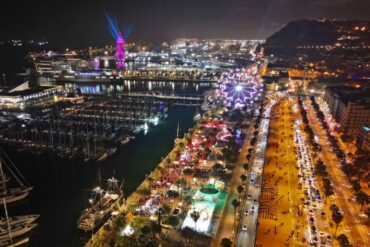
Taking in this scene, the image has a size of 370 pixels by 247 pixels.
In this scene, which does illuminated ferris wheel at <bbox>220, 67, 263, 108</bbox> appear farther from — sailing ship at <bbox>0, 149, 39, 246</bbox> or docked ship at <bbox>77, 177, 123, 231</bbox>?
sailing ship at <bbox>0, 149, 39, 246</bbox>

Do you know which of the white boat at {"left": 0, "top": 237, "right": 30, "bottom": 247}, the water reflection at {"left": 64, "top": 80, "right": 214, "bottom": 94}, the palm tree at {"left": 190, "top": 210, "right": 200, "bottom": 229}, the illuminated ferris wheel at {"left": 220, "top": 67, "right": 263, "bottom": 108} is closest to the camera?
the white boat at {"left": 0, "top": 237, "right": 30, "bottom": 247}

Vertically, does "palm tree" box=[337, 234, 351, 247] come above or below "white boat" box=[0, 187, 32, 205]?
above

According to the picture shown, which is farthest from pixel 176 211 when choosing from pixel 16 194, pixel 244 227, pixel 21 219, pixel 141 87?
pixel 141 87

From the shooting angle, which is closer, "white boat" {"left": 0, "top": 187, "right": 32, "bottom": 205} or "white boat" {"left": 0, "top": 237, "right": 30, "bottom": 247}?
"white boat" {"left": 0, "top": 237, "right": 30, "bottom": 247}

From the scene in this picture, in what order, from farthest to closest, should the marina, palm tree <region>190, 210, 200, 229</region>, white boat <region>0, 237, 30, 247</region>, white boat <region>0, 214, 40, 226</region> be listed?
the marina, white boat <region>0, 214, 40, 226</region>, palm tree <region>190, 210, 200, 229</region>, white boat <region>0, 237, 30, 247</region>

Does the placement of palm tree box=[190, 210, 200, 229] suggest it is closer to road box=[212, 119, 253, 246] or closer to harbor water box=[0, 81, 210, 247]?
road box=[212, 119, 253, 246]

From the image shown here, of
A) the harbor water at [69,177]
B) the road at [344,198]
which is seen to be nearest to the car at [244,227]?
the road at [344,198]

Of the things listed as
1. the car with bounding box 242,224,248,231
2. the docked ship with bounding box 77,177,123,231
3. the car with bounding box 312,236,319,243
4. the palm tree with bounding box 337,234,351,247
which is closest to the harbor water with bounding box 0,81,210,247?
the docked ship with bounding box 77,177,123,231

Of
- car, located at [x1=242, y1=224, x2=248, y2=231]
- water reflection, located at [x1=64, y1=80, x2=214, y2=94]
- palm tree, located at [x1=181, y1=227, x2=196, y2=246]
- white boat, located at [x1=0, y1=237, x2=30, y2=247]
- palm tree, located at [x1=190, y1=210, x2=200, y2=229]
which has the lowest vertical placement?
white boat, located at [x1=0, y1=237, x2=30, y2=247]

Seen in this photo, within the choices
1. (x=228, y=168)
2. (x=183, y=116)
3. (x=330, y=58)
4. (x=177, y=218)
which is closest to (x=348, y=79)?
(x=330, y=58)
